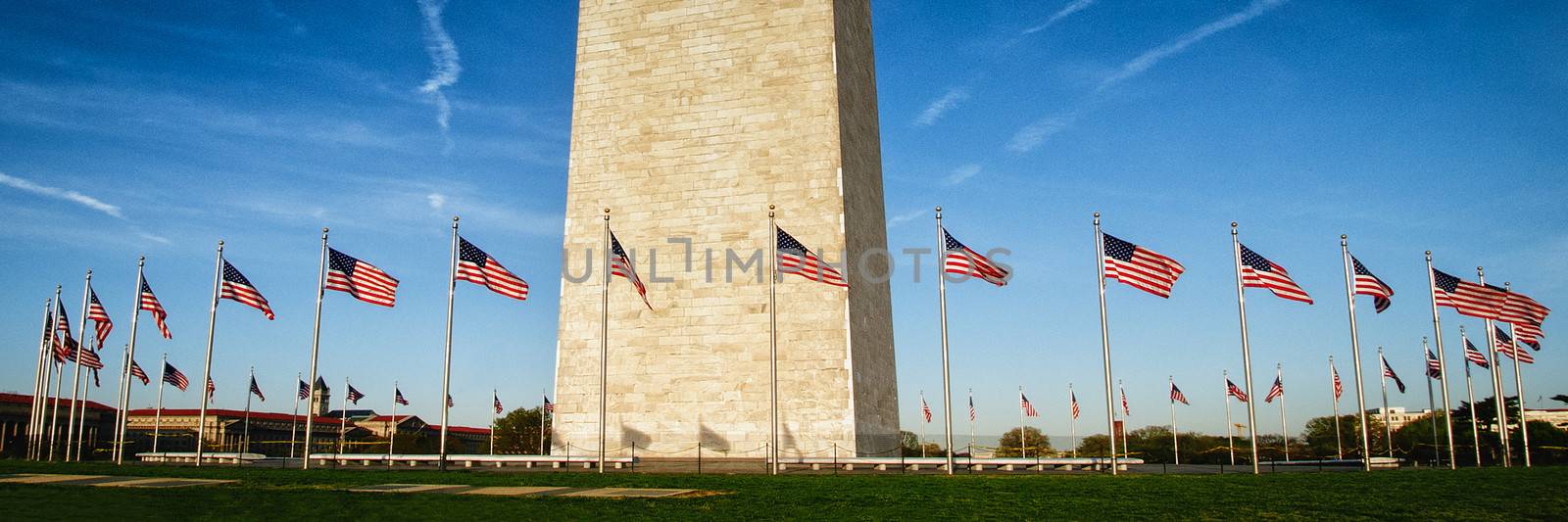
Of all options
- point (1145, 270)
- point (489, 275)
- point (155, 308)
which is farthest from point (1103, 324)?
point (155, 308)

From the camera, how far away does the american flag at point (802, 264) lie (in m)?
26.7

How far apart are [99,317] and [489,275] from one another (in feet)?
61.5

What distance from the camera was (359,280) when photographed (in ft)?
94.0

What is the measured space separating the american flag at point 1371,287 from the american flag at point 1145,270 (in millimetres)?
6050

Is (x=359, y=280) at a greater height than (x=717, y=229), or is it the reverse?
(x=717, y=229)

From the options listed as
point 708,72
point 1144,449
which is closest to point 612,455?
point 708,72

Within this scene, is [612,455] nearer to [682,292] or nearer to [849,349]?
[682,292]

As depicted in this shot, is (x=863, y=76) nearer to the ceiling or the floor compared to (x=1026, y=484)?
nearer to the ceiling

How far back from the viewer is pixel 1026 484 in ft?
65.2

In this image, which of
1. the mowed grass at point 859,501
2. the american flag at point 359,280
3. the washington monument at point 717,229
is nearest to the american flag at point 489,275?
the american flag at point 359,280

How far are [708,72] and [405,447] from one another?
30.3 m

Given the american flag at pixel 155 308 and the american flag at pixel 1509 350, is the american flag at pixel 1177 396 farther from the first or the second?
the american flag at pixel 155 308

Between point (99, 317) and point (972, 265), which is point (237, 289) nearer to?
point (99, 317)

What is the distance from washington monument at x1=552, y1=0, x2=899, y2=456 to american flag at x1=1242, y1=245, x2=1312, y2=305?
1177 cm
